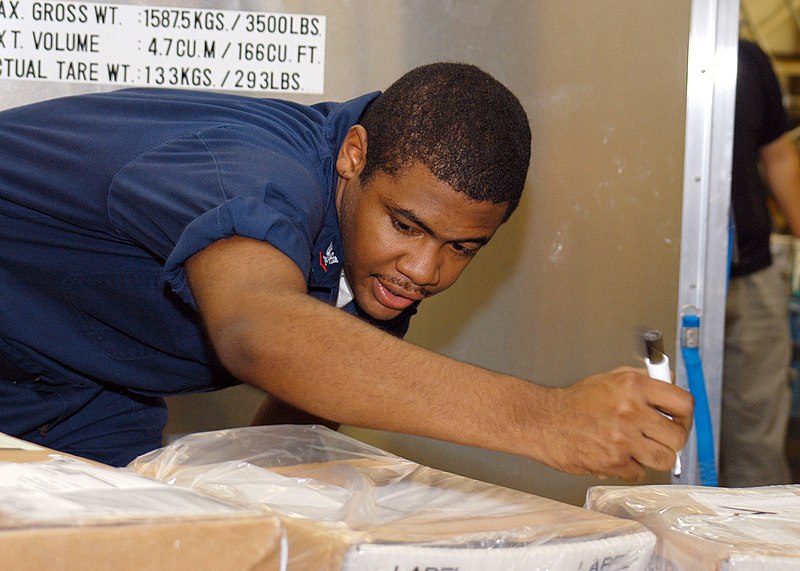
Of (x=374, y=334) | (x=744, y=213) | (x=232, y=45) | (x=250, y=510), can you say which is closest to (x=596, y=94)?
(x=232, y=45)

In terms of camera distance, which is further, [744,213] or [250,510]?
[744,213]

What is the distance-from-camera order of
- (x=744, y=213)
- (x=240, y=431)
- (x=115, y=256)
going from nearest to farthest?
1. (x=240, y=431)
2. (x=115, y=256)
3. (x=744, y=213)

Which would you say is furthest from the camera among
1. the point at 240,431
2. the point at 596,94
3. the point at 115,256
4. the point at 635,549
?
the point at 596,94

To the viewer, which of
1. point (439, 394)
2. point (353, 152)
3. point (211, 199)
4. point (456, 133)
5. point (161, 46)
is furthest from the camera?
point (161, 46)

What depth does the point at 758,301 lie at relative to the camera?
7.69 feet

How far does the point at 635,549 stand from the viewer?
68 cm

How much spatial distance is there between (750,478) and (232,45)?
162 cm

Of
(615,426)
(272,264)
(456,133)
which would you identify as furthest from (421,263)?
(615,426)

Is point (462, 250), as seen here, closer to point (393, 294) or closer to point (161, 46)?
point (393, 294)

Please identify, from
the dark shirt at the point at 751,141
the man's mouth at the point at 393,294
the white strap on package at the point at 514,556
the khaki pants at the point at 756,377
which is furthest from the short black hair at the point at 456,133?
the khaki pants at the point at 756,377

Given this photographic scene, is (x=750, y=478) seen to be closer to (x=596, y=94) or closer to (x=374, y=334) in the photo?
Answer: (x=596, y=94)

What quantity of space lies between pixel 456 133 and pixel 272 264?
14.0 inches

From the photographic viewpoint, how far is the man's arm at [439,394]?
731mm

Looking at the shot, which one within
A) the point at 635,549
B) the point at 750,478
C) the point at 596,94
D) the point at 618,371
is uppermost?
the point at 596,94
